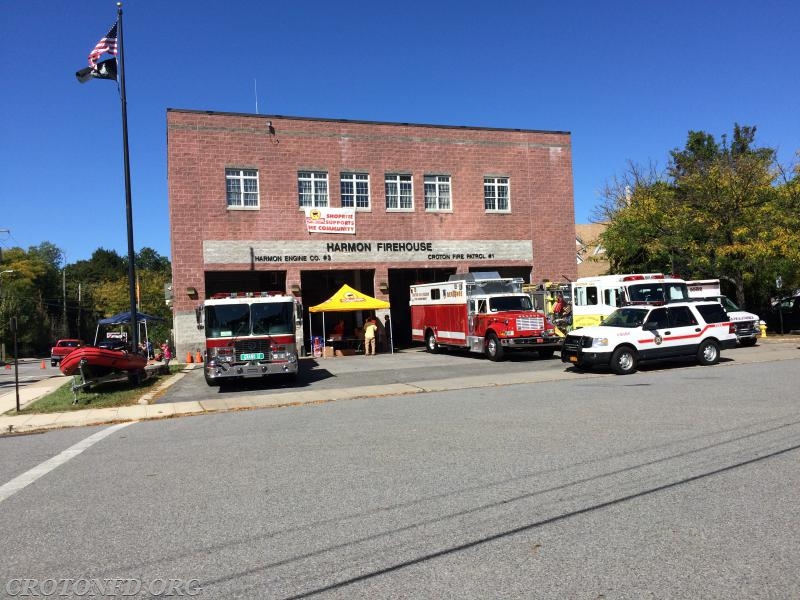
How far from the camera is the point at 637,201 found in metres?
35.3

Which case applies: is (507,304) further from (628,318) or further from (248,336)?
(248,336)

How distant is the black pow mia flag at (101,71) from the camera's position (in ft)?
66.4

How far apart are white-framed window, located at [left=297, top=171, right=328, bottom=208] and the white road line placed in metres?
18.8

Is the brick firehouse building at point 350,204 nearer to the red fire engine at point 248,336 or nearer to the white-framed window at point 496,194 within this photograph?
the white-framed window at point 496,194

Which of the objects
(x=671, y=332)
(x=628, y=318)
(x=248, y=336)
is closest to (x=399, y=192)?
(x=628, y=318)

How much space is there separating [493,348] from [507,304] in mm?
1598

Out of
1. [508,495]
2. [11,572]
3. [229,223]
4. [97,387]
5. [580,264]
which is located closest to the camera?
[11,572]

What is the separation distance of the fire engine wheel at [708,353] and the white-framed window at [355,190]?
16409 millimetres

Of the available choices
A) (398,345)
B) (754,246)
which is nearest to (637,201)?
(754,246)

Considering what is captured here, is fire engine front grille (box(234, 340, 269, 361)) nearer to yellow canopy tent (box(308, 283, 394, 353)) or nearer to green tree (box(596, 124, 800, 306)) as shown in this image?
yellow canopy tent (box(308, 283, 394, 353))

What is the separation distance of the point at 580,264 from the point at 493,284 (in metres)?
33.3

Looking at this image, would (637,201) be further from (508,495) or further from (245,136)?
(508,495)

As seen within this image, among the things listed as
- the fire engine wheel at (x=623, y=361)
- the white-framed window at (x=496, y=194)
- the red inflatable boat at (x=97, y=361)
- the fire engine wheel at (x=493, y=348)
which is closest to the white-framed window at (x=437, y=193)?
the white-framed window at (x=496, y=194)

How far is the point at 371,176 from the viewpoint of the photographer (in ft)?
98.6
